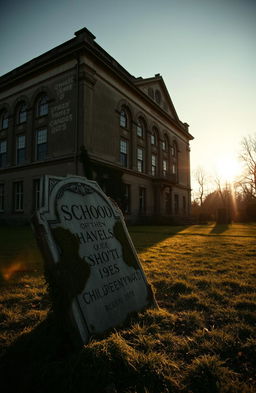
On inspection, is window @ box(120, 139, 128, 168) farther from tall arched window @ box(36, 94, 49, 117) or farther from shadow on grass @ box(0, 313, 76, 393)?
shadow on grass @ box(0, 313, 76, 393)

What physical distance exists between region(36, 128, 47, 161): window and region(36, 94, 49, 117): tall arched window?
5.80 feet

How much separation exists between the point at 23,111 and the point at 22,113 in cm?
26

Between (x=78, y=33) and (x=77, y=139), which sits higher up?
(x=78, y=33)

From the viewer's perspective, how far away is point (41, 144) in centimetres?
2033

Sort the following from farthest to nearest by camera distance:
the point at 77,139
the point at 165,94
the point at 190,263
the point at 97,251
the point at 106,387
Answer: the point at 165,94 < the point at 77,139 < the point at 190,263 < the point at 97,251 < the point at 106,387

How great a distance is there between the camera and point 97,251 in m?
2.37

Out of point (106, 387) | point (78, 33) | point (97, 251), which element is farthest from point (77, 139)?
point (106, 387)

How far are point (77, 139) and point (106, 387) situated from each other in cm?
1751

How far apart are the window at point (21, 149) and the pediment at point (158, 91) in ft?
45.5

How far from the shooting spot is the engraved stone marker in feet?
6.34

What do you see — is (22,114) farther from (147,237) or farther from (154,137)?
(147,237)

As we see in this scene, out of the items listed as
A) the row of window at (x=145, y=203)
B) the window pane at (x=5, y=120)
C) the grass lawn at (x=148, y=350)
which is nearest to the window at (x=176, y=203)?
the row of window at (x=145, y=203)

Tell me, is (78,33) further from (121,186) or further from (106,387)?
(106,387)

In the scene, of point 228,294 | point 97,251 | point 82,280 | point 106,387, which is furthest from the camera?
point 228,294
